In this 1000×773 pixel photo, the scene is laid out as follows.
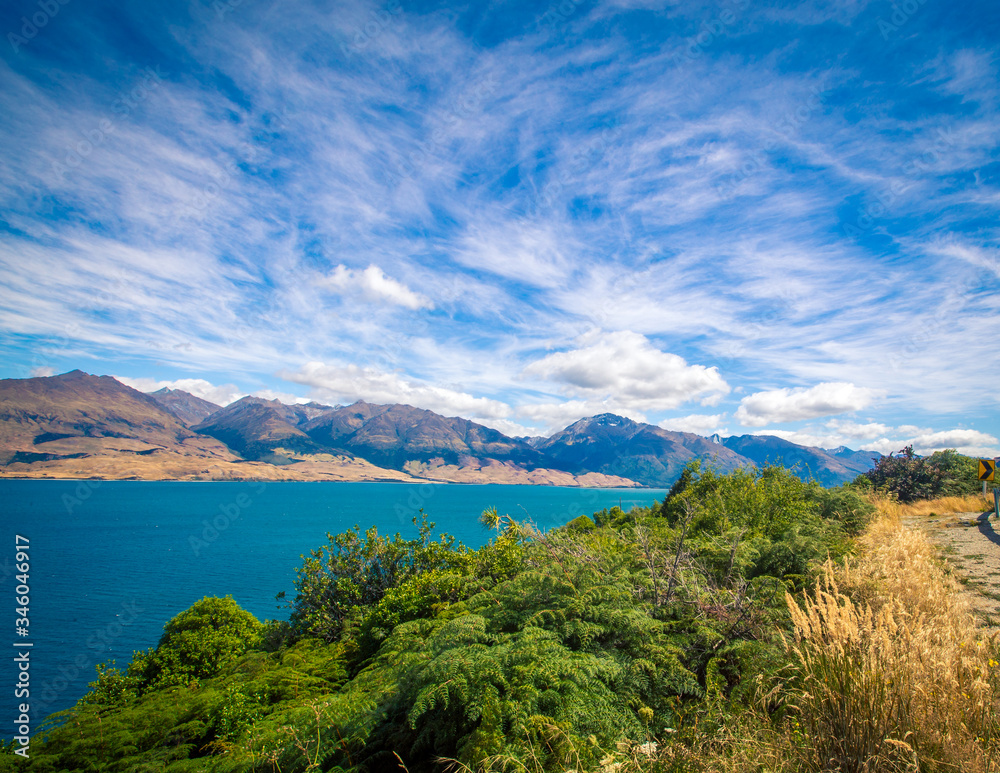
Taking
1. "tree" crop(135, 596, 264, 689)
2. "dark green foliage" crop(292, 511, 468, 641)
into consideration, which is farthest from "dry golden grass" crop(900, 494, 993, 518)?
"tree" crop(135, 596, 264, 689)

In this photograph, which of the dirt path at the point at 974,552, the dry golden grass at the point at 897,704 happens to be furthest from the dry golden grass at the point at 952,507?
the dry golden grass at the point at 897,704

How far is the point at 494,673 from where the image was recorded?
14.7ft

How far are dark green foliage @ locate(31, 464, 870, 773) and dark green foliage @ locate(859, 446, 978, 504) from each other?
24.4m

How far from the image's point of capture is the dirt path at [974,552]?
820 cm

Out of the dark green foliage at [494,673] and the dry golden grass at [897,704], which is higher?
the dry golden grass at [897,704]

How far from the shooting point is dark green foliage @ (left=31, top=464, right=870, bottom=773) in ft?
14.3

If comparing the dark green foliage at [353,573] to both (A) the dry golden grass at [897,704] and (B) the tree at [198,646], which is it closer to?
(B) the tree at [198,646]

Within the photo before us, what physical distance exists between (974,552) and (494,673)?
14595 millimetres

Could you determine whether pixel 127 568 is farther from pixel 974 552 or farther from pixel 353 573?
pixel 974 552

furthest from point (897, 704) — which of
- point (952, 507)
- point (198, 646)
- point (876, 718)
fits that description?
point (952, 507)

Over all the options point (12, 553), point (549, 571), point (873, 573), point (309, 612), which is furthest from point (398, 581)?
point (12, 553)

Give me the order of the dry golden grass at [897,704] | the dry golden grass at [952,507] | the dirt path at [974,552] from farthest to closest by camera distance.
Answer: the dry golden grass at [952,507] → the dirt path at [974,552] → the dry golden grass at [897,704]

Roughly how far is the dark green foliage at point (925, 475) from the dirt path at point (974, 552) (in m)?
13.8

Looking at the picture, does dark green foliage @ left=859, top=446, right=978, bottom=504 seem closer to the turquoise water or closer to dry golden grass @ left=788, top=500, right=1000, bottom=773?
the turquoise water
